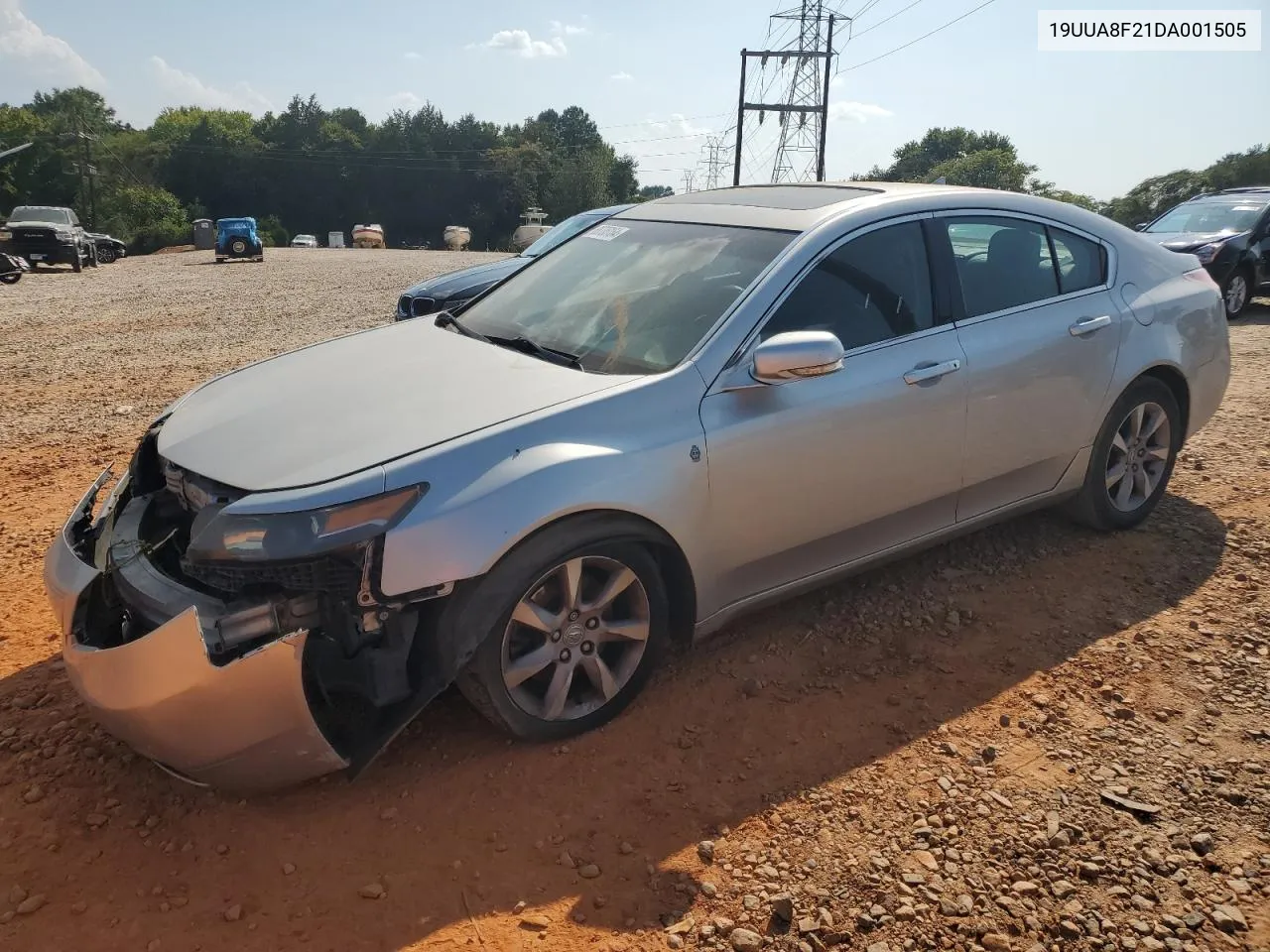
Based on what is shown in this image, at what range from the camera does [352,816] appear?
2.73 meters

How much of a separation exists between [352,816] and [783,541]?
1.69 metres

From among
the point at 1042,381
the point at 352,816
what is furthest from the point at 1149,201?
the point at 352,816

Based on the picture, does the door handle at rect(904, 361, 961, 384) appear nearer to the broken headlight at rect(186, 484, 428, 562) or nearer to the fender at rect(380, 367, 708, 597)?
the fender at rect(380, 367, 708, 597)

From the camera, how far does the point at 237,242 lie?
3136cm

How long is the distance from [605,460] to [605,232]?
183cm

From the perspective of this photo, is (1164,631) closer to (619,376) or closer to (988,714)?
(988,714)

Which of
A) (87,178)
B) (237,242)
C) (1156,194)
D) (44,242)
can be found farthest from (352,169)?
(1156,194)

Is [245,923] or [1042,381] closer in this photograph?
[245,923]

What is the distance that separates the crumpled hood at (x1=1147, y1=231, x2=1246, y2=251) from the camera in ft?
39.0

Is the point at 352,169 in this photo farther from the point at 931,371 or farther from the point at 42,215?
the point at 931,371

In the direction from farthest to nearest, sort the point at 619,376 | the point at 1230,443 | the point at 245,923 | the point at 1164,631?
1. the point at 1230,443
2. the point at 1164,631
3. the point at 619,376
4. the point at 245,923

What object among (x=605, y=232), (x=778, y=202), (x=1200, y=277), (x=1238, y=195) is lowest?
(x=1200, y=277)

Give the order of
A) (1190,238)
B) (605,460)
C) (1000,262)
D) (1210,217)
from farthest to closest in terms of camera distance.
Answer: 1. (1210,217)
2. (1190,238)
3. (1000,262)
4. (605,460)

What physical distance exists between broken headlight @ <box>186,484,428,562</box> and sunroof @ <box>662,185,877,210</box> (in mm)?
2178
